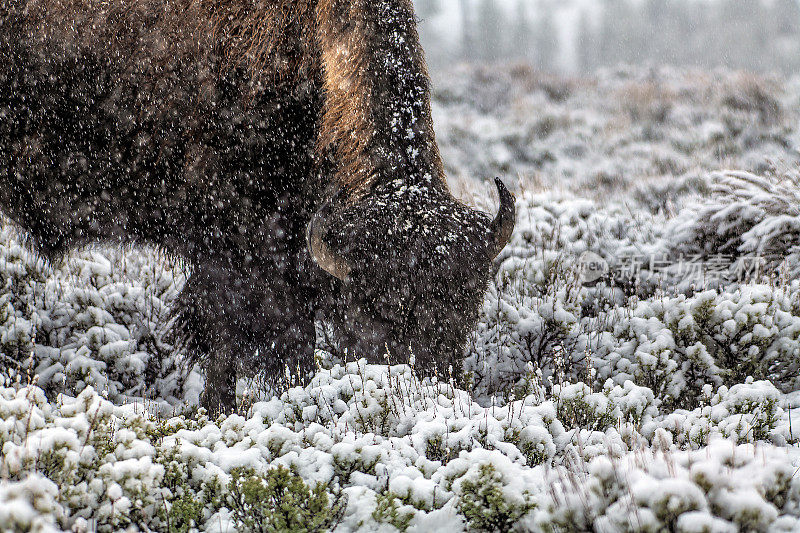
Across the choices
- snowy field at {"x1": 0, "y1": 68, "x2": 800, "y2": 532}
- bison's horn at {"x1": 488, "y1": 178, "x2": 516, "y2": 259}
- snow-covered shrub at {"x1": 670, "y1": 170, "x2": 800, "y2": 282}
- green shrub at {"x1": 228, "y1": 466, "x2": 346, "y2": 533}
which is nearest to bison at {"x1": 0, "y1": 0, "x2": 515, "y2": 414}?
bison's horn at {"x1": 488, "y1": 178, "x2": 516, "y2": 259}

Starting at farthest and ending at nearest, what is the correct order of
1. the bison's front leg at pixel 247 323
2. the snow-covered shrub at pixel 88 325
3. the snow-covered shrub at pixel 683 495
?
the snow-covered shrub at pixel 88 325
the bison's front leg at pixel 247 323
the snow-covered shrub at pixel 683 495

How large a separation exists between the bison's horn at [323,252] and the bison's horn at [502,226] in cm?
80

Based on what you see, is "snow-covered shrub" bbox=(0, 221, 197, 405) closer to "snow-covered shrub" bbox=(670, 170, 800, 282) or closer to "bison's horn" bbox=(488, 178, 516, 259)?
"bison's horn" bbox=(488, 178, 516, 259)

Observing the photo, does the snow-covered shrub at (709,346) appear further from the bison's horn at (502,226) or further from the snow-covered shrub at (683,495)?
the snow-covered shrub at (683,495)

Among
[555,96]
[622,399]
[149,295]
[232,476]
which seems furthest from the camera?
[555,96]

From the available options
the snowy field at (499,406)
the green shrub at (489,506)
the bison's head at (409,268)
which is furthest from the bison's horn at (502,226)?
the green shrub at (489,506)

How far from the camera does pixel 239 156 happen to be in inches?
170

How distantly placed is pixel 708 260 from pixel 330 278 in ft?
15.0

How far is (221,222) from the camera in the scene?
14.5 ft

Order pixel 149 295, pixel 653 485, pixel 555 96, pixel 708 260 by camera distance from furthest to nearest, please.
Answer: pixel 555 96
pixel 708 260
pixel 149 295
pixel 653 485

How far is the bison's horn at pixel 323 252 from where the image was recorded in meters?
3.30

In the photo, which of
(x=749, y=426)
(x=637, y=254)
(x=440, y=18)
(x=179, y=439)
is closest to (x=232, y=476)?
(x=179, y=439)

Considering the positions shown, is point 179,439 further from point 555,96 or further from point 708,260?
point 555,96

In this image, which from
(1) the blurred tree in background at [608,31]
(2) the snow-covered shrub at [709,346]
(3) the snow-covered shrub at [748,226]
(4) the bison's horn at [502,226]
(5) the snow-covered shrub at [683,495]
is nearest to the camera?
(5) the snow-covered shrub at [683,495]
